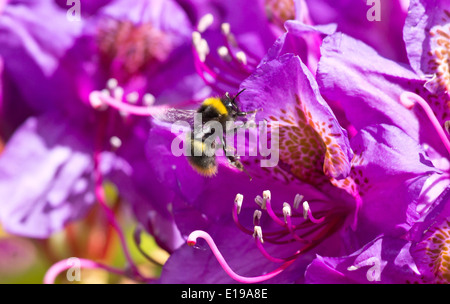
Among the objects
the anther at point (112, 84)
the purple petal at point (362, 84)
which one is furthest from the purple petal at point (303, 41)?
the anther at point (112, 84)

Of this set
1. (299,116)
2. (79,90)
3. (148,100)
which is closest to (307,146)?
(299,116)

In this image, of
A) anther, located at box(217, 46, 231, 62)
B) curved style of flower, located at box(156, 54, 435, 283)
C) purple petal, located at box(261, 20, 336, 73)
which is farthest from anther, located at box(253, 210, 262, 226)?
anther, located at box(217, 46, 231, 62)

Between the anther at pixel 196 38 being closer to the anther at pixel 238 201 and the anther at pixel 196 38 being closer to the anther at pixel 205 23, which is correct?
the anther at pixel 205 23

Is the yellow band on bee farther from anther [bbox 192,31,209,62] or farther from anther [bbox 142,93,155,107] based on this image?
anther [bbox 142,93,155,107]

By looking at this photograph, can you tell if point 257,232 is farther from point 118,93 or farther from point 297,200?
point 118,93
